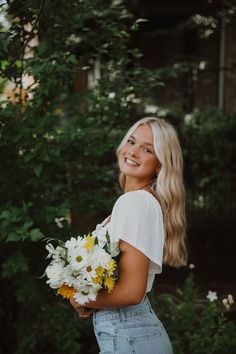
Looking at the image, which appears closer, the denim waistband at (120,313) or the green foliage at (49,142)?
the denim waistband at (120,313)

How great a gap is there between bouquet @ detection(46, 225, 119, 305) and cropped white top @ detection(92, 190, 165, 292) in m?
0.06

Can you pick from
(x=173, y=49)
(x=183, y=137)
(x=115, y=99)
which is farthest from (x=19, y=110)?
(x=173, y=49)

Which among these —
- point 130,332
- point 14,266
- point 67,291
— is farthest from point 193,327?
point 67,291

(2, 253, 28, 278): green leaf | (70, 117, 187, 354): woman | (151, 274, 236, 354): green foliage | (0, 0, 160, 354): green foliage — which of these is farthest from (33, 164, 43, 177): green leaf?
(151, 274, 236, 354): green foliage

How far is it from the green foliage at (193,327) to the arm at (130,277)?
5.26 ft

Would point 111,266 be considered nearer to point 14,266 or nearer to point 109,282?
point 109,282

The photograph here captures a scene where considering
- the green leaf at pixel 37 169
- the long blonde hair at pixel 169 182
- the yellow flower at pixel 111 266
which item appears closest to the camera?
the yellow flower at pixel 111 266

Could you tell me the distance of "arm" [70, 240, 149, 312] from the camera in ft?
6.37

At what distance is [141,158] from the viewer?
2.23 m

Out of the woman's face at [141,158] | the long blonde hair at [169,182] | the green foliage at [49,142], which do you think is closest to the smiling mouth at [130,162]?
the woman's face at [141,158]

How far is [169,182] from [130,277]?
0.44 meters

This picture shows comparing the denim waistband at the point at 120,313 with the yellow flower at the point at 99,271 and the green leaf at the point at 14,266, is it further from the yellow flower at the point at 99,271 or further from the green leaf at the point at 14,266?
the green leaf at the point at 14,266

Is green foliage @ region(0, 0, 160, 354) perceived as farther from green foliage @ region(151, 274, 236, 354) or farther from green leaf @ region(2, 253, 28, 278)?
green foliage @ region(151, 274, 236, 354)

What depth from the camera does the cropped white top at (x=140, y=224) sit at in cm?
196
